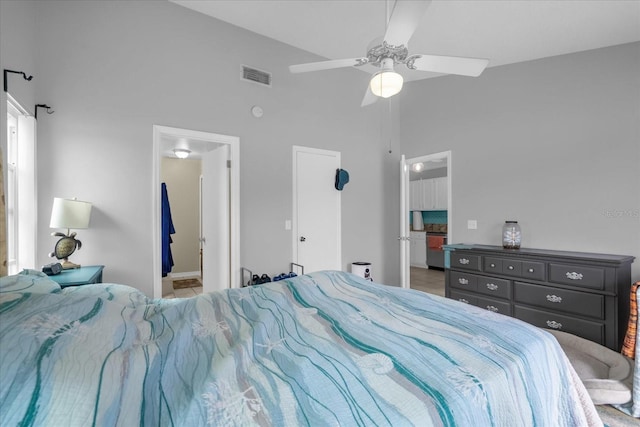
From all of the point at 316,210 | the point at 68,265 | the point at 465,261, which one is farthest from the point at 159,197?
the point at 465,261

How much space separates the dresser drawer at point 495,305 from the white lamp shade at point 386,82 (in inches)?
97.1

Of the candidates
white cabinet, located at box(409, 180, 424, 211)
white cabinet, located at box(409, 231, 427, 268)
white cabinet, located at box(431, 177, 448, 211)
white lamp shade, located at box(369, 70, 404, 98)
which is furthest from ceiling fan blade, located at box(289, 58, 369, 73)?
white cabinet, located at box(409, 180, 424, 211)

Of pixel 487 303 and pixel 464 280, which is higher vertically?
pixel 464 280

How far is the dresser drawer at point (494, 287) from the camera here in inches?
121

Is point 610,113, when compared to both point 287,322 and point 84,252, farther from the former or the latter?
point 84,252

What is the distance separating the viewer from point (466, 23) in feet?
9.57

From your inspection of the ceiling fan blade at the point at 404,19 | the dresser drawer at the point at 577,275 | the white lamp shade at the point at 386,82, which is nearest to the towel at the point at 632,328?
the dresser drawer at the point at 577,275

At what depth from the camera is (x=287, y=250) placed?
12.0 ft

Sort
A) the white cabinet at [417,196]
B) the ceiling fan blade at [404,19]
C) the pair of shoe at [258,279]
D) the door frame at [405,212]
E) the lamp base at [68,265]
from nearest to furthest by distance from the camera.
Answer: the ceiling fan blade at [404,19] < the lamp base at [68,265] < the pair of shoe at [258,279] < the door frame at [405,212] < the white cabinet at [417,196]

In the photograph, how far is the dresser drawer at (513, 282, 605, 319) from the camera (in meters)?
2.55

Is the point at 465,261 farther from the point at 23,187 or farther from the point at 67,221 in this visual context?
the point at 23,187

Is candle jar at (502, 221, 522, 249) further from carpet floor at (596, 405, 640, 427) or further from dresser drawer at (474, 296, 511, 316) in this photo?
carpet floor at (596, 405, 640, 427)

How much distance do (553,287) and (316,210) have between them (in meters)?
2.59

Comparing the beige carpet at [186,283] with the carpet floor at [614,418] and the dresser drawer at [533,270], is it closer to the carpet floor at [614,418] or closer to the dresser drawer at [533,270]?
the dresser drawer at [533,270]
